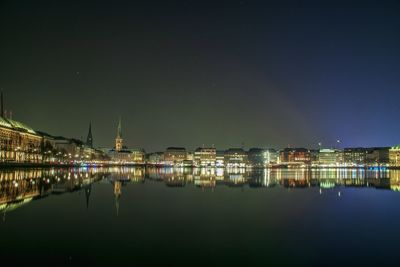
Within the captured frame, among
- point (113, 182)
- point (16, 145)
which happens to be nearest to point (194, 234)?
point (113, 182)

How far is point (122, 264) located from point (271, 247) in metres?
4.81

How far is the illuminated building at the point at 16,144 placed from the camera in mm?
107188

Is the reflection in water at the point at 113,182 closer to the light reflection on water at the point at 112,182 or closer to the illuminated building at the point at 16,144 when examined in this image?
the light reflection on water at the point at 112,182

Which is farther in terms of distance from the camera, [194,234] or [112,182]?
[112,182]

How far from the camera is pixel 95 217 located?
18422 mm

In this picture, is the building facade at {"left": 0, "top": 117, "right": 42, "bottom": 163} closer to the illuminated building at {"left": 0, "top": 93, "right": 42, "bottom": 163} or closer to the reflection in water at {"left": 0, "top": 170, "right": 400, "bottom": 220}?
the illuminated building at {"left": 0, "top": 93, "right": 42, "bottom": 163}

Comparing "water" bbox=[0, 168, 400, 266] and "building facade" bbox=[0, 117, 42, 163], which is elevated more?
"building facade" bbox=[0, 117, 42, 163]

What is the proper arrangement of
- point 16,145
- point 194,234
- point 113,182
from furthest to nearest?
1. point 16,145
2. point 113,182
3. point 194,234

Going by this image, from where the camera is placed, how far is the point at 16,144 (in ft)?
388

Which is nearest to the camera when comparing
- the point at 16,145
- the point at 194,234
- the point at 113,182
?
the point at 194,234

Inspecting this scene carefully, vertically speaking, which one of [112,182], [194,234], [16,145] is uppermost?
[16,145]

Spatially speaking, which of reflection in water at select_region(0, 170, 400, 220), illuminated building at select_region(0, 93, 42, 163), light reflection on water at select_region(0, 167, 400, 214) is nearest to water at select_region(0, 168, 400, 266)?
reflection in water at select_region(0, 170, 400, 220)

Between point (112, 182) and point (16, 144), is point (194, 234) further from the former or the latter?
point (16, 144)

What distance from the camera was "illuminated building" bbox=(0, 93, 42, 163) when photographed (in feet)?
352
